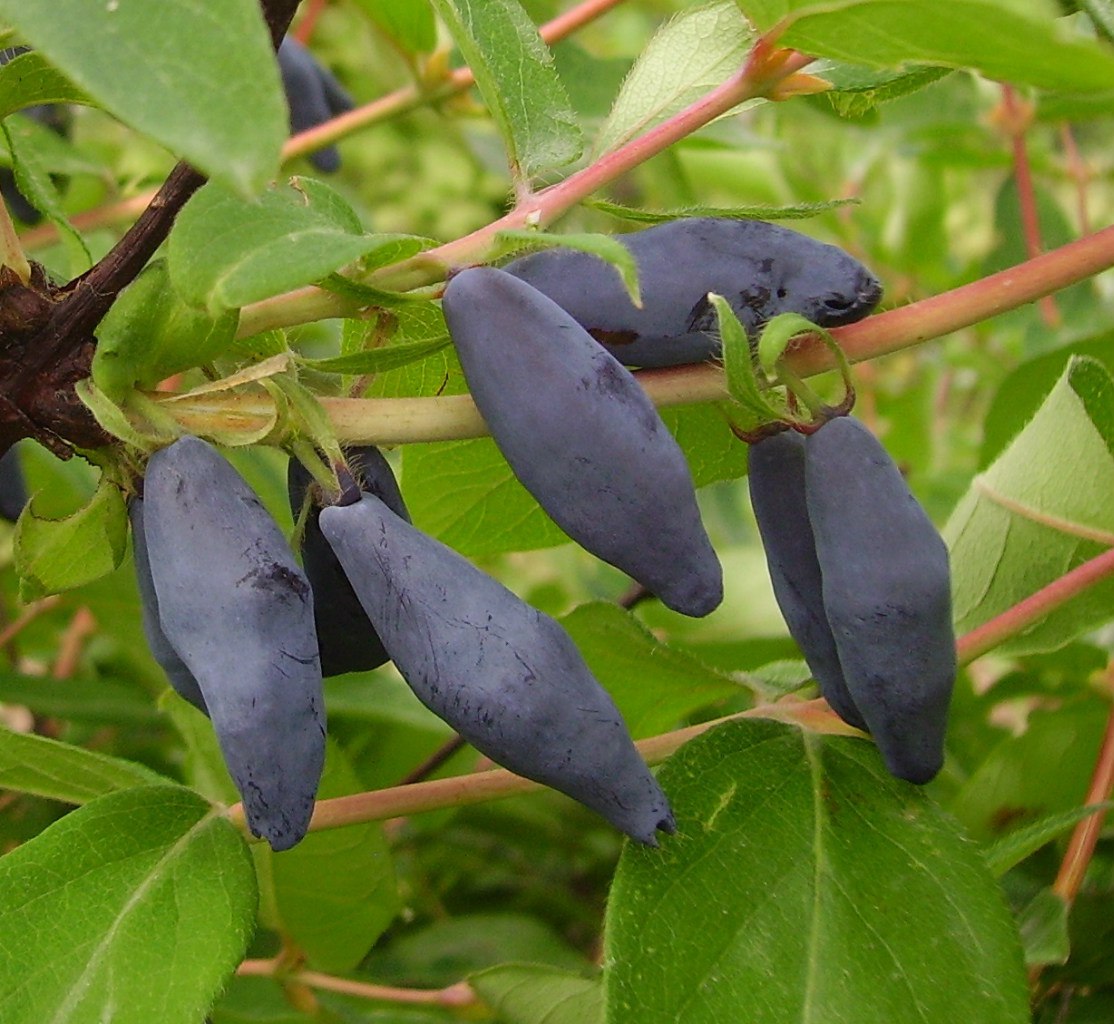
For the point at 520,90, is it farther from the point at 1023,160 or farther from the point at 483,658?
the point at 1023,160

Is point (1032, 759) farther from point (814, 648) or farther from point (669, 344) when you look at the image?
point (669, 344)

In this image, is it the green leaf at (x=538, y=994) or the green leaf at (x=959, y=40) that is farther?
the green leaf at (x=538, y=994)

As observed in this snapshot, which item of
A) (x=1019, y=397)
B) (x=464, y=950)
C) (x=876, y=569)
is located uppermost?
(x=876, y=569)

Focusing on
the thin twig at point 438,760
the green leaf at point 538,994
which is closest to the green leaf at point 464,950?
the thin twig at point 438,760

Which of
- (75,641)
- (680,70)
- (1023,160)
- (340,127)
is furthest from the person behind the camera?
(1023,160)

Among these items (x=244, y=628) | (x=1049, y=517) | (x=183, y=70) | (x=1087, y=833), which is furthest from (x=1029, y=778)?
(x=183, y=70)

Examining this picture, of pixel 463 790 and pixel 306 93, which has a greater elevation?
pixel 306 93

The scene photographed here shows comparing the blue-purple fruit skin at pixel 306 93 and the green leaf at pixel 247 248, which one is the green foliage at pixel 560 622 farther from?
the blue-purple fruit skin at pixel 306 93
